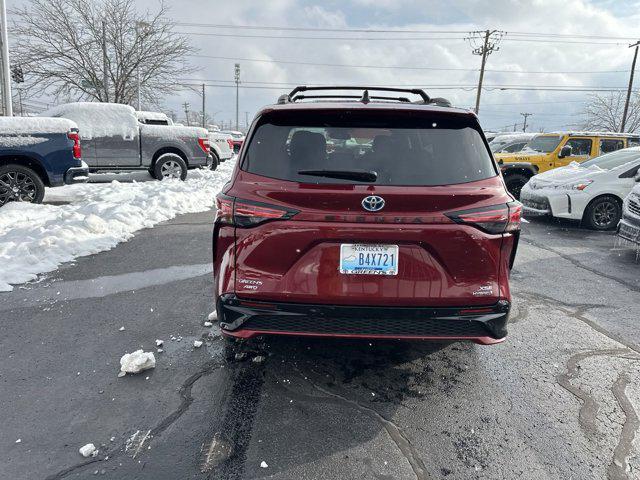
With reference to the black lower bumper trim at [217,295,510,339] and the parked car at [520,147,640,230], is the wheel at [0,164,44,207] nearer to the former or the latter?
the black lower bumper trim at [217,295,510,339]

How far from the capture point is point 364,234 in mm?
2467

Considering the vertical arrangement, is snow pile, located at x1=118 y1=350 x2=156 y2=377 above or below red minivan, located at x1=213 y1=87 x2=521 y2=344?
below

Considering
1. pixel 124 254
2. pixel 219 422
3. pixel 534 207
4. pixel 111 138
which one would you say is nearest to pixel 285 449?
pixel 219 422

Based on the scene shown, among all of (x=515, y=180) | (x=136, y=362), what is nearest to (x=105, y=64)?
(x=515, y=180)

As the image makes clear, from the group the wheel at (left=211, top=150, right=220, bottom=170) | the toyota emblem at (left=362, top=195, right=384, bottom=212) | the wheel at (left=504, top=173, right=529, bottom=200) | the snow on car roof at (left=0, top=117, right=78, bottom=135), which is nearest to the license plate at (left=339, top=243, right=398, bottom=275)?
the toyota emblem at (left=362, top=195, right=384, bottom=212)

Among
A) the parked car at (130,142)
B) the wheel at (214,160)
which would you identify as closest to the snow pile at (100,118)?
the parked car at (130,142)

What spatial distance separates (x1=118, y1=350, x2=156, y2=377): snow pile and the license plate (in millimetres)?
1634

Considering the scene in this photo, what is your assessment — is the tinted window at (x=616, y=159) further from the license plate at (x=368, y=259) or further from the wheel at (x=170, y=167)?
the wheel at (x=170, y=167)

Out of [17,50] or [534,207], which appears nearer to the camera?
[534,207]

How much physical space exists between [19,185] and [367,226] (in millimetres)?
7895

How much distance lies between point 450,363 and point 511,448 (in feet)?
3.07

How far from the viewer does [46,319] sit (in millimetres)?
3887

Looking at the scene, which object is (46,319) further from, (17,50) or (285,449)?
(17,50)

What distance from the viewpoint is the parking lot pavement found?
226 centimetres
